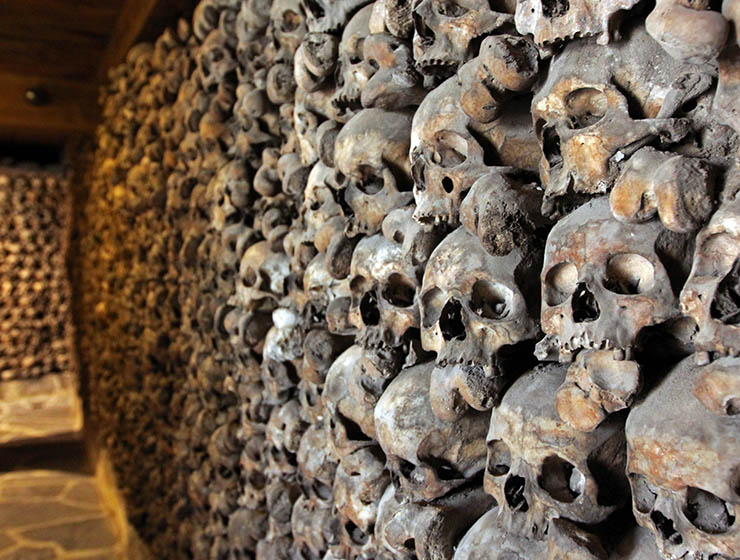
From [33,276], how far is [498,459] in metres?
5.62

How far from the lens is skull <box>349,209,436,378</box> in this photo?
3.08ft

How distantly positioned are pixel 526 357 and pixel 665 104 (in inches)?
12.4

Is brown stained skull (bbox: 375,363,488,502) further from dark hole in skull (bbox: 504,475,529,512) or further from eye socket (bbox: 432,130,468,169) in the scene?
eye socket (bbox: 432,130,468,169)

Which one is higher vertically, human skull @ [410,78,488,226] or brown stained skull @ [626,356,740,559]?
human skull @ [410,78,488,226]

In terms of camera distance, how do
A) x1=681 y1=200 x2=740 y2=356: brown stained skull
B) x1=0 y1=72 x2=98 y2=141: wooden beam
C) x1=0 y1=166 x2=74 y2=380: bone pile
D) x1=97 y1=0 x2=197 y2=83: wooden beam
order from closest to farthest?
x1=681 y1=200 x2=740 y2=356: brown stained skull
x1=97 y1=0 x2=197 y2=83: wooden beam
x1=0 y1=72 x2=98 y2=141: wooden beam
x1=0 y1=166 x2=74 y2=380: bone pile

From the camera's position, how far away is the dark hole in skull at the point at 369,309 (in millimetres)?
1031

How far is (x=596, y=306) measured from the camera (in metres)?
0.66

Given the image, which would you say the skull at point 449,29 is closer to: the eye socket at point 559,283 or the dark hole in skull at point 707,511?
the eye socket at point 559,283

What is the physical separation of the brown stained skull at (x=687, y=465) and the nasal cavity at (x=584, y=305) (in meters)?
0.09

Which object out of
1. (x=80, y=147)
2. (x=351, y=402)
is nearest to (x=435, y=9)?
(x=351, y=402)

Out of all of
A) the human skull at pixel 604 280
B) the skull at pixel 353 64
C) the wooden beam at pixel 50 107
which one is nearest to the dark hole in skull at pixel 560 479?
the human skull at pixel 604 280

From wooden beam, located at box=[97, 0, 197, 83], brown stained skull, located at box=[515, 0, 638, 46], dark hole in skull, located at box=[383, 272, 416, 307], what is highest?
wooden beam, located at box=[97, 0, 197, 83]

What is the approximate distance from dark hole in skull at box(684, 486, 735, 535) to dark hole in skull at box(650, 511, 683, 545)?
21mm

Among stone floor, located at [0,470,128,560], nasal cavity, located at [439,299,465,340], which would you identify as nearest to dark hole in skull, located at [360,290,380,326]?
nasal cavity, located at [439,299,465,340]
